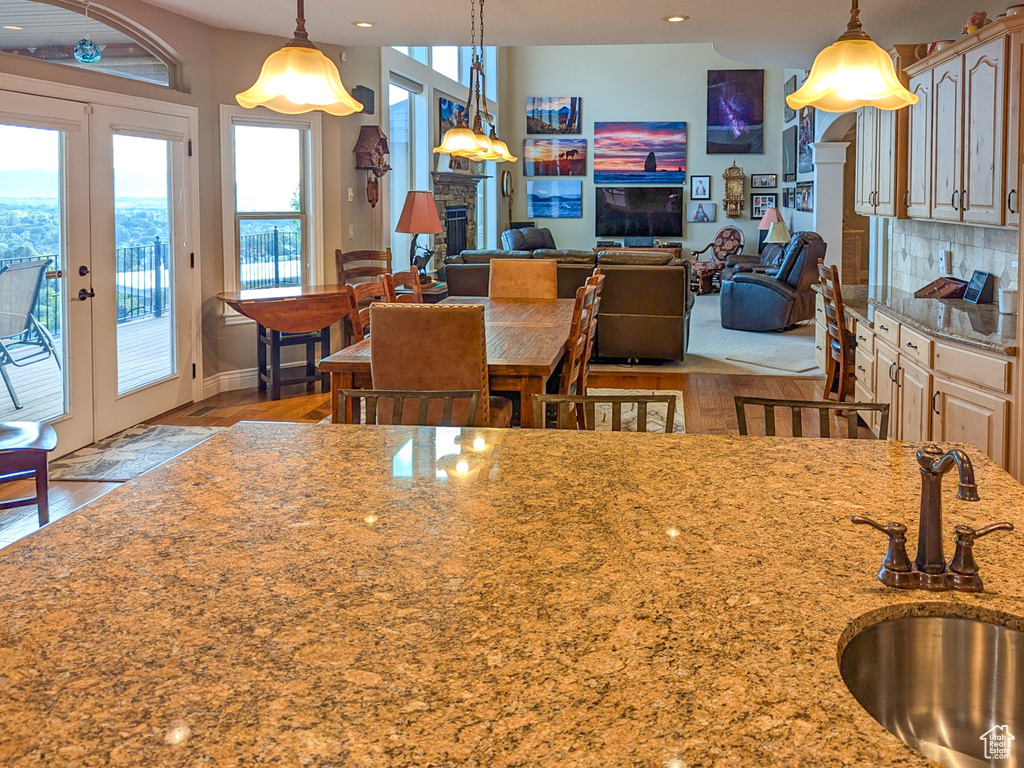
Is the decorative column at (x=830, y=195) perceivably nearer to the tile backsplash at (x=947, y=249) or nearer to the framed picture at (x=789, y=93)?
the framed picture at (x=789, y=93)

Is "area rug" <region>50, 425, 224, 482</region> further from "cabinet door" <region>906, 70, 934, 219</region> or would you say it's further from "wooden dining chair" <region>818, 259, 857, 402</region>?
"cabinet door" <region>906, 70, 934, 219</region>

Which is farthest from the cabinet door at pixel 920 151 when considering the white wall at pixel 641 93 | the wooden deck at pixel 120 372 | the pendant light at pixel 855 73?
the white wall at pixel 641 93

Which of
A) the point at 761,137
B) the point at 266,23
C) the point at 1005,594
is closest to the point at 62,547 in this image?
the point at 1005,594

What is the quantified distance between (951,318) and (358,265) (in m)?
4.84

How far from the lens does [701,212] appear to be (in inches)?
579

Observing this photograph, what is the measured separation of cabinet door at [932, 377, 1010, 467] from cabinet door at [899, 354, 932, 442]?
6cm

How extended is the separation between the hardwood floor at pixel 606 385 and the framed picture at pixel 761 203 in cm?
771

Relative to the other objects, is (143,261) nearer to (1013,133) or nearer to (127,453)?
(127,453)

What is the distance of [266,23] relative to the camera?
21.0ft

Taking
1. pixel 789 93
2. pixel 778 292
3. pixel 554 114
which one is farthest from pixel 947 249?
pixel 554 114

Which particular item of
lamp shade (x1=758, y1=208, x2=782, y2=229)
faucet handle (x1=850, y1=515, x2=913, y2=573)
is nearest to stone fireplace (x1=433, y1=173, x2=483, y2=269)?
lamp shade (x1=758, y1=208, x2=782, y2=229)

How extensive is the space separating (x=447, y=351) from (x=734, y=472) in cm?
196

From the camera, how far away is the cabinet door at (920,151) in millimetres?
4836

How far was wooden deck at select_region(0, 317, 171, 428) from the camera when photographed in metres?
4.78
